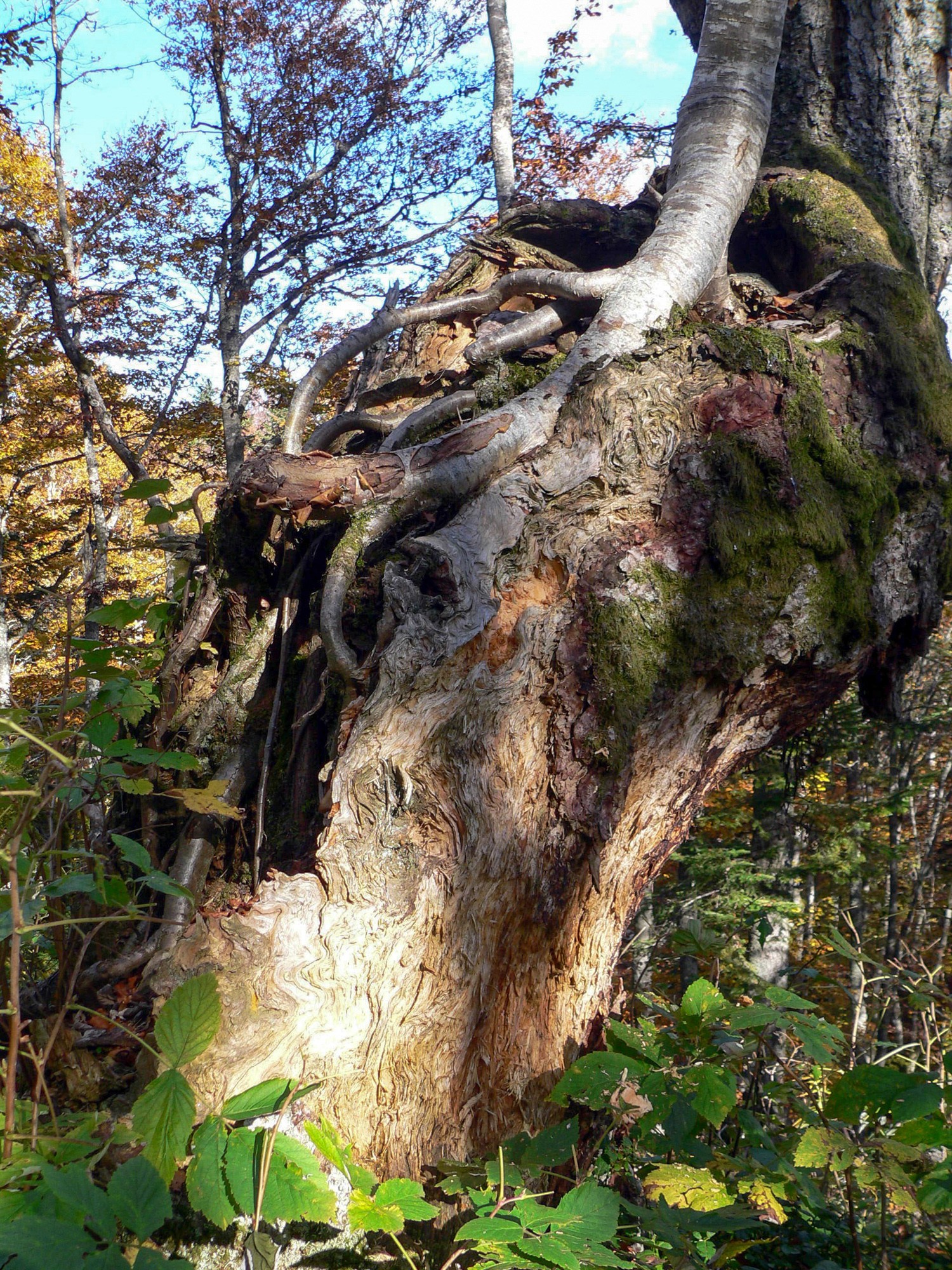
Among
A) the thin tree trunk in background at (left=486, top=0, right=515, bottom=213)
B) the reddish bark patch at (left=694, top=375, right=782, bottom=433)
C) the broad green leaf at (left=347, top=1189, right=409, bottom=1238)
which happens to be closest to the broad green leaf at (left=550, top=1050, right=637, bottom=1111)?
the broad green leaf at (left=347, top=1189, right=409, bottom=1238)

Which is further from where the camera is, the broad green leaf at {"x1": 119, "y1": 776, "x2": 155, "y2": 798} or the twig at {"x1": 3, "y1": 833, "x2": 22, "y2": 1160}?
the broad green leaf at {"x1": 119, "y1": 776, "x2": 155, "y2": 798}

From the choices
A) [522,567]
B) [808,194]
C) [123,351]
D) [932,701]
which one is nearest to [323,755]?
[522,567]

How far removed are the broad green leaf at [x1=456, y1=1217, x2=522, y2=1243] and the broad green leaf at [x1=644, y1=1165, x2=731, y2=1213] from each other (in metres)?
0.46

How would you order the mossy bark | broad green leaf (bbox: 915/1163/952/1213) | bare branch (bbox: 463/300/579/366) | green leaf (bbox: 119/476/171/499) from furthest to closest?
bare branch (bbox: 463/300/579/366)
green leaf (bbox: 119/476/171/499)
the mossy bark
broad green leaf (bbox: 915/1163/952/1213)

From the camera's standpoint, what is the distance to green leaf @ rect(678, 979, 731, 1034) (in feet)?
5.86

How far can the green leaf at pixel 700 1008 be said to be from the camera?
179cm

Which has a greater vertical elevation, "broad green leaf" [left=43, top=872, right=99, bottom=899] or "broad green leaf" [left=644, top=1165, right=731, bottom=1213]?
"broad green leaf" [left=43, top=872, right=99, bottom=899]

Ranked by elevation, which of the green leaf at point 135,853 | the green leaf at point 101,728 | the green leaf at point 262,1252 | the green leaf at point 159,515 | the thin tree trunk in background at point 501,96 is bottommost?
the green leaf at point 262,1252

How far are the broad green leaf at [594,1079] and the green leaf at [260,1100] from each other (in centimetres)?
76

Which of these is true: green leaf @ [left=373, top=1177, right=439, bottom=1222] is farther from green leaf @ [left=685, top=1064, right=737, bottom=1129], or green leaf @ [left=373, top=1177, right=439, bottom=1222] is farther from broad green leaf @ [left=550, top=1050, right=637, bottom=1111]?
green leaf @ [left=685, top=1064, right=737, bottom=1129]

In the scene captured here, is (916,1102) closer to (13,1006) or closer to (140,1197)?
(140,1197)

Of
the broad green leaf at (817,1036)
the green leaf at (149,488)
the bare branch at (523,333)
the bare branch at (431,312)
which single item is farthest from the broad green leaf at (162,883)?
the bare branch at (523,333)

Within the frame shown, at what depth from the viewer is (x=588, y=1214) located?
4.10 ft

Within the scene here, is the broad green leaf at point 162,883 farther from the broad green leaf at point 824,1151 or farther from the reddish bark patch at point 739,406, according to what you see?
the reddish bark patch at point 739,406
